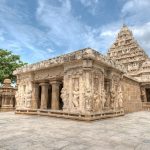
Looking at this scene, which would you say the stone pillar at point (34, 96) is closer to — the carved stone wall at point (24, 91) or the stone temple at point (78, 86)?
the stone temple at point (78, 86)

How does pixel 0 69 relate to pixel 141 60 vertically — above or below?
below

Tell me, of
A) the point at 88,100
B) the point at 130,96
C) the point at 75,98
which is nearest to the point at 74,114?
the point at 75,98

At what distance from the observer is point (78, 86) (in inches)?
341

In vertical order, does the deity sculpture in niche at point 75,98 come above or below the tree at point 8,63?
below

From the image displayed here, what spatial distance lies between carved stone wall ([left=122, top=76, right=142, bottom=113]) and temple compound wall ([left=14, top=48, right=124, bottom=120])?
7.52 ft

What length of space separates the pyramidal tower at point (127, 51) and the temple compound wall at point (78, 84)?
53.0ft

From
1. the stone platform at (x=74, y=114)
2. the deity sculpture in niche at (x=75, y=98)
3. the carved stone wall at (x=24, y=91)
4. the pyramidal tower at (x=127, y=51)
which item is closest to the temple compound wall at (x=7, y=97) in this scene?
the carved stone wall at (x=24, y=91)

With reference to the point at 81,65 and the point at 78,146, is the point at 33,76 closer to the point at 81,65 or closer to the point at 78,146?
the point at 81,65

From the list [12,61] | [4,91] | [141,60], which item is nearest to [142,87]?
[141,60]

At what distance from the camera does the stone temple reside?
8305 mm

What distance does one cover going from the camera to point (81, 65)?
28.3 ft

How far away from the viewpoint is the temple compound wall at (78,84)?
8273 millimetres

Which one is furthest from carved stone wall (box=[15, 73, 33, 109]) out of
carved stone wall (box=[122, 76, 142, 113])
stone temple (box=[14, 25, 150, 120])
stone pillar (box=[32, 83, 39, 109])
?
carved stone wall (box=[122, 76, 142, 113])

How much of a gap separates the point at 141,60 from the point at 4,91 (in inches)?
844
